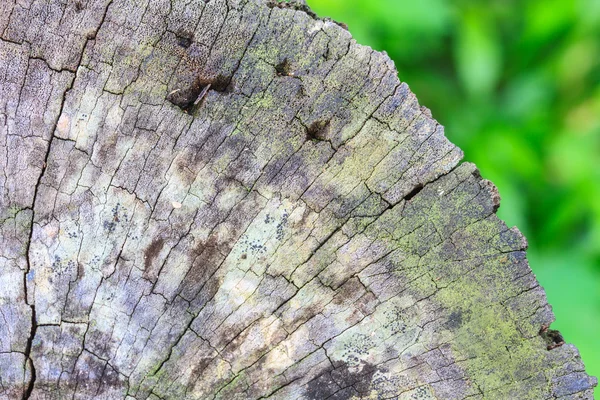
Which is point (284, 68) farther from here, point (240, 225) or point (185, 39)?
point (240, 225)

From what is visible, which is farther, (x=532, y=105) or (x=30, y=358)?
(x=532, y=105)

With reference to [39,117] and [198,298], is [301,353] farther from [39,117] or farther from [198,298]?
[39,117]

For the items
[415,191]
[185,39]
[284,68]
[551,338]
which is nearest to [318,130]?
[284,68]

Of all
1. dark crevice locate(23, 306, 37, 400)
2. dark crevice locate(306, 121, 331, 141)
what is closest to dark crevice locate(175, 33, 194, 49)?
dark crevice locate(306, 121, 331, 141)

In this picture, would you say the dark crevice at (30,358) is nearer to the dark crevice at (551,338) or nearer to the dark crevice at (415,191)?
the dark crevice at (415,191)

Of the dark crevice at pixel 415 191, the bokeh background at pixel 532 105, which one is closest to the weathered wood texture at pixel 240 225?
the dark crevice at pixel 415 191

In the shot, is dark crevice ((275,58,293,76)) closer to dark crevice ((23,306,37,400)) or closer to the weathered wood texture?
the weathered wood texture
